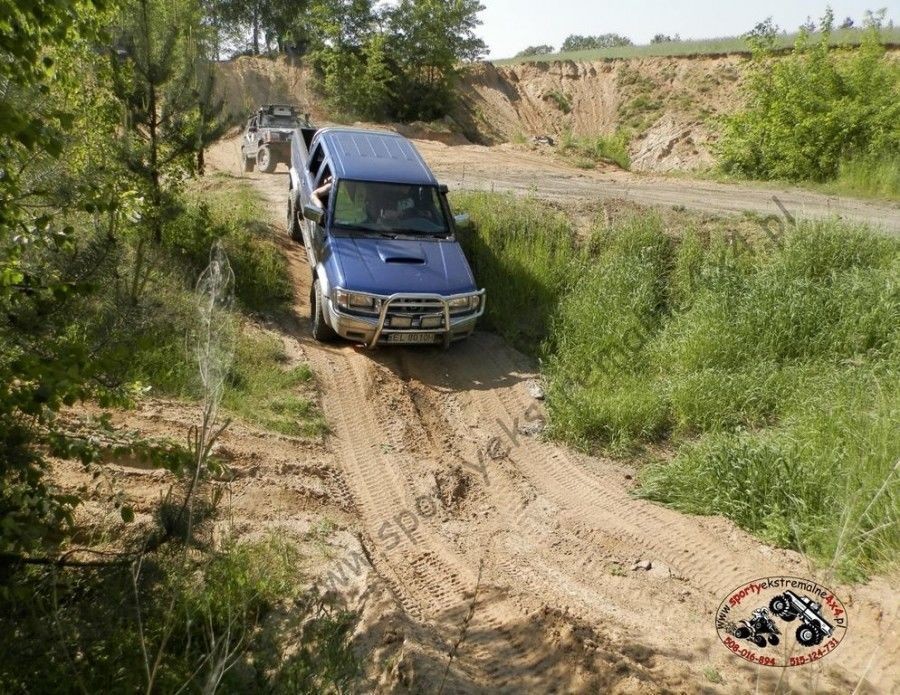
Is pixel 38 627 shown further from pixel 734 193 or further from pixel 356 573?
pixel 734 193

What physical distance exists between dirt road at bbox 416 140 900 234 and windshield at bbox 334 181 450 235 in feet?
12.5

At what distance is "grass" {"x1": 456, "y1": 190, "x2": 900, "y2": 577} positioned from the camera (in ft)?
19.7

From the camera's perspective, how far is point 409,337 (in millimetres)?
8477

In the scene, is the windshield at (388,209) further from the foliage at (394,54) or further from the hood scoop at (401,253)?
the foliage at (394,54)

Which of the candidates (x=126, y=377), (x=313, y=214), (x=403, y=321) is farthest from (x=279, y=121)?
(x=126, y=377)

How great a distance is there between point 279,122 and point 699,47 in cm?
2740

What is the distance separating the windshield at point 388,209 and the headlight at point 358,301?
121cm

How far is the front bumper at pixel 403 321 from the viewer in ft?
27.0

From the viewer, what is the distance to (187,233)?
963 centimetres

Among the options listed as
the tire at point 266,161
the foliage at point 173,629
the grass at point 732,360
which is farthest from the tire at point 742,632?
the tire at point 266,161

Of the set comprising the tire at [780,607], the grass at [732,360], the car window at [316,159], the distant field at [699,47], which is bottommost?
the tire at [780,607]

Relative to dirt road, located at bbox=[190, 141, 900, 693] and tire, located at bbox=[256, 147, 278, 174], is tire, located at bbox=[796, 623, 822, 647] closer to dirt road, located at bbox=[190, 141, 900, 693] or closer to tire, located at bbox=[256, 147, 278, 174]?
dirt road, located at bbox=[190, 141, 900, 693]

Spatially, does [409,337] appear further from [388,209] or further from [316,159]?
[316,159]

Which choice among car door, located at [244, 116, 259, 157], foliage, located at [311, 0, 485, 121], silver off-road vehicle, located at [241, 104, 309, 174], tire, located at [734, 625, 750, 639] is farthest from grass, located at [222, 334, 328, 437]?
foliage, located at [311, 0, 485, 121]
